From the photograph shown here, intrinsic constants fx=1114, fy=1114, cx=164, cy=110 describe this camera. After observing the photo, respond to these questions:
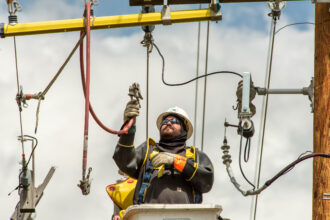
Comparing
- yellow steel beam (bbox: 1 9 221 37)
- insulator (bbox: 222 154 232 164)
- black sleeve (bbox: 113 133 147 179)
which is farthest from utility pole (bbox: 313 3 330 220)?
black sleeve (bbox: 113 133 147 179)

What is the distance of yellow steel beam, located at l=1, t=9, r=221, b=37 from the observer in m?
12.6

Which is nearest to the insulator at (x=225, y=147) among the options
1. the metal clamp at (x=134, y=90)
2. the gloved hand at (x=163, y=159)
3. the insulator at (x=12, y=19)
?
the gloved hand at (x=163, y=159)

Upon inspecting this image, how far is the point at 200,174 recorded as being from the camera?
12305 millimetres

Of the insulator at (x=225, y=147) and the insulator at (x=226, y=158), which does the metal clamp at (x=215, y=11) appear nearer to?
the insulator at (x=225, y=147)

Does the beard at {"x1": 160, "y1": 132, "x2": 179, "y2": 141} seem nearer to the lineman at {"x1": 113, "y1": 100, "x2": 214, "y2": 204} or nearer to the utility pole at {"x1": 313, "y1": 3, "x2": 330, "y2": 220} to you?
the lineman at {"x1": 113, "y1": 100, "x2": 214, "y2": 204}

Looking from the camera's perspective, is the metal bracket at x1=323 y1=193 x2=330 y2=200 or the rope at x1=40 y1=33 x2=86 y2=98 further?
the rope at x1=40 y1=33 x2=86 y2=98

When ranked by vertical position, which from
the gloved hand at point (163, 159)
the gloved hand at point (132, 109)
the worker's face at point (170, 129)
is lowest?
the gloved hand at point (163, 159)

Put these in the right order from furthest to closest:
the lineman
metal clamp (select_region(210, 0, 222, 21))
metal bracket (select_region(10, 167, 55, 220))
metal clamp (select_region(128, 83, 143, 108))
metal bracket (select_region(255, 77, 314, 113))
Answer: metal bracket (select_region(10, 167, 55, 220)) < metal clamp (select_region(210, 0, 222, 21)) < the lineman < metal clamp (select_region(128, 83, 143, 108)) < metal bracket (select_region(255, 77, 314, 113))

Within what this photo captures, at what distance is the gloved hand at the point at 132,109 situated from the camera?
11969 millimetres

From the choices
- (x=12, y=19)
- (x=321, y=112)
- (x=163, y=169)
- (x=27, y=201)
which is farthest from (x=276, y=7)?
(x=27, y=201)

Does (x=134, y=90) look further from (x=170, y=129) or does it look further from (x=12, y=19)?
(x=12, y=19)

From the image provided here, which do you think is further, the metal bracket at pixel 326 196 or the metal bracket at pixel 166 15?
the metal bracket at pixel 166 15

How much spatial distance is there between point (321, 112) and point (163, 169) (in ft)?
6.41

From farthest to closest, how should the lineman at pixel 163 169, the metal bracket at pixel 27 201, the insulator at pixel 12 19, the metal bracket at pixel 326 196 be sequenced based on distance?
1. the metal bracket at pixel 27 201
2. the insulator at pixel 12 19
3. the lineman at pixel 163 169
4. the metal bracket at pixel 326 196
